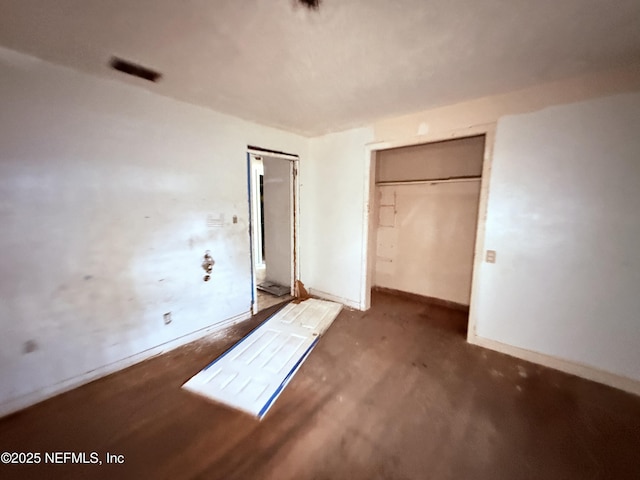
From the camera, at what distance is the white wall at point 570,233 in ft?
6.15

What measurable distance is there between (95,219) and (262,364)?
1.81 meters

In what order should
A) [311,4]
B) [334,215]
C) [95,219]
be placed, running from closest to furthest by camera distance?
[311,4], [95,219], [334,215]

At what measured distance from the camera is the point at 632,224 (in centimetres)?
185

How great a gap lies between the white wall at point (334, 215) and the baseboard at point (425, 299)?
924mm

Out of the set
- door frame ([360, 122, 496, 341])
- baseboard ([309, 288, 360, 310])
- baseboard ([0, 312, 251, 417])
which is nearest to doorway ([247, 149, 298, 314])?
baseboard ([309, 288, 360, 310])

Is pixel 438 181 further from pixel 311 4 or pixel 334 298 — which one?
pixel 311 4

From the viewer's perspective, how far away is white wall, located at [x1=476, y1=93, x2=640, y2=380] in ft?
6.15

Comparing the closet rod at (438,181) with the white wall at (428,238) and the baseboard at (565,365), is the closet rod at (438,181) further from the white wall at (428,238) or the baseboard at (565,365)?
the baseboard at (565,365)

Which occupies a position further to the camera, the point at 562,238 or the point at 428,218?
the point at 428,218

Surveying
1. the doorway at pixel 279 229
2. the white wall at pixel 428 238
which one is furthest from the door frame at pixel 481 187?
the doorway at pixel 279 229

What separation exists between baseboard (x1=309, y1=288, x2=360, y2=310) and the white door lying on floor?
40 centimetres

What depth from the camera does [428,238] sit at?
3652 millimetres

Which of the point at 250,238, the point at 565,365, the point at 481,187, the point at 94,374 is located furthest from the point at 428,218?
the point at 94,374

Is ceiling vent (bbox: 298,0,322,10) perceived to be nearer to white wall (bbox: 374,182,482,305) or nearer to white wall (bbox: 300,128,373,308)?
white wall (bbox: 300,128,373,308)
